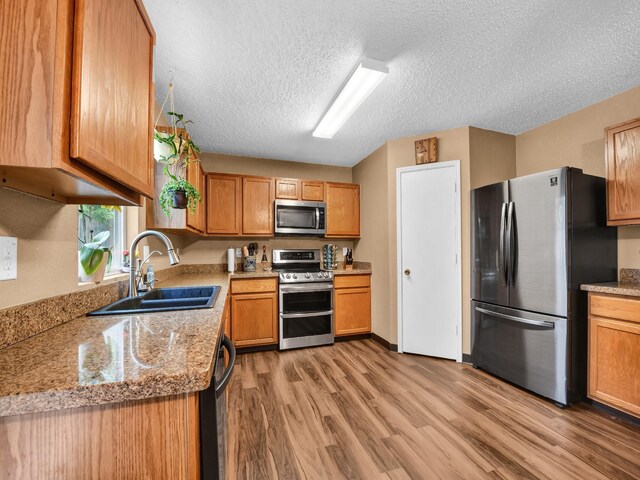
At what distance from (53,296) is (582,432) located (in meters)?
2.99

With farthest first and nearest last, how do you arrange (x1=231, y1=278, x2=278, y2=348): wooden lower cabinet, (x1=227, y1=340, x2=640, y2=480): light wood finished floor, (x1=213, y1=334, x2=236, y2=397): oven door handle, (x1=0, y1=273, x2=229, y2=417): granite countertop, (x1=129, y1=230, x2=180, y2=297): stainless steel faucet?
(x1=231, y1=278, x2=278, y2=348): wooden lower cabinet → (x1=129, y1=230, x2=180, y2=297): stainless steel faucet → (x1=227, y1=340, x2=640, y2=480): light wood finished floor → (x1=213, y1=334, x2=236, y2=397): oven door handle → (x1=0, y1=273, x2=229, y2=417): granite countertop

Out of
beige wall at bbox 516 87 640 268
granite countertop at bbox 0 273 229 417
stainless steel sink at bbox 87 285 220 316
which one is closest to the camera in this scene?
granite countertop at bbox 0 273 229 417

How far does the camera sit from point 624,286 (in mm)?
1979

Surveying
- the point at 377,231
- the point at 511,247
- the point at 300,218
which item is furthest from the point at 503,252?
the point at 300,218

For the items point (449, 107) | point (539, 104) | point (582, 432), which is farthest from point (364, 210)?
point (582, 432)

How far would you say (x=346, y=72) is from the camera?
1.96m

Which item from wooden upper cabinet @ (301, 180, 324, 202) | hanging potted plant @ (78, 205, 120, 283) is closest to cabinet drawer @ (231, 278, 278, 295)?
wooden upper cabinet @ (301, 180, 324, 202)

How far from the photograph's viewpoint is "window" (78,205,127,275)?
4.94 feet

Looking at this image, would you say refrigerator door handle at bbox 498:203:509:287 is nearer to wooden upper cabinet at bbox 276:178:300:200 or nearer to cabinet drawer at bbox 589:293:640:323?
cabinet drawer at bbox 589:293:640:323

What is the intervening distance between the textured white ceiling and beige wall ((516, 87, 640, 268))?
4.3 inches

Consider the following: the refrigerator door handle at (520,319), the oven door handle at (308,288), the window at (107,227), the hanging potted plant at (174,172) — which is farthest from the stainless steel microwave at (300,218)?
the refrigerator door handle at (520,319)

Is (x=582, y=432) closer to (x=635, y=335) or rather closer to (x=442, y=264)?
(x=635, y=335)

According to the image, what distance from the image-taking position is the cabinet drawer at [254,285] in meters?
3.14

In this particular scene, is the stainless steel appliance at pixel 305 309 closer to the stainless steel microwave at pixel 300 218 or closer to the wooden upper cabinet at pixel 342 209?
the stainless steel microwave at pixel 300 218
